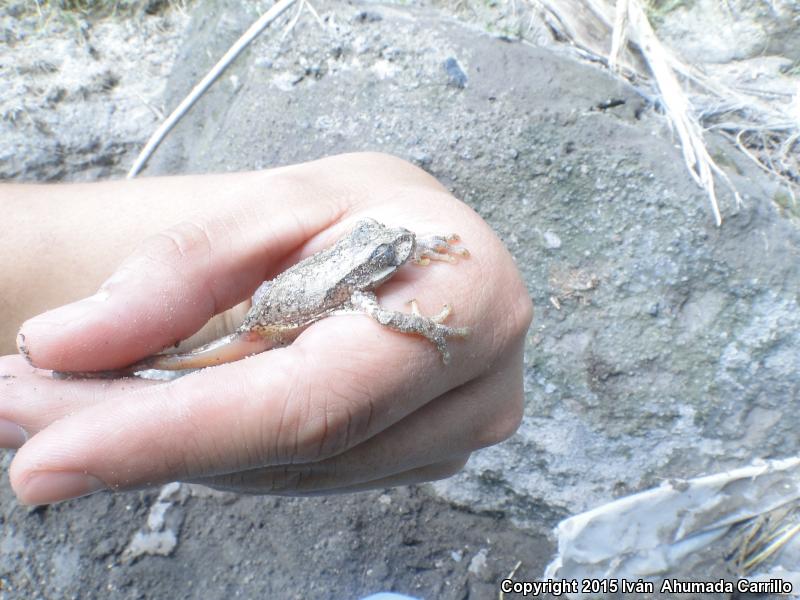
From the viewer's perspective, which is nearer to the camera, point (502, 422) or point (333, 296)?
point (333, 296)

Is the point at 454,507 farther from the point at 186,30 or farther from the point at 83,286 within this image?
the point at 186,30

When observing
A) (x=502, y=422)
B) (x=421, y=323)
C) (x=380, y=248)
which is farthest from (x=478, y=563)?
(x=380, y=248)

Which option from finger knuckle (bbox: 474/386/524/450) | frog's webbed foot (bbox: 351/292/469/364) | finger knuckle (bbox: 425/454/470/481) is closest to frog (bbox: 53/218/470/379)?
frog's webbed foot (bbox: 351/292/469/364)

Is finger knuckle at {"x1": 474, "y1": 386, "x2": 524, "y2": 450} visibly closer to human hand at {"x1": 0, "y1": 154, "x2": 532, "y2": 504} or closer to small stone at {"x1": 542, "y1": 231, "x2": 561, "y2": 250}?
human hand at {"x1": 0, "y1": 154, "x2": 532, "y2": 504}

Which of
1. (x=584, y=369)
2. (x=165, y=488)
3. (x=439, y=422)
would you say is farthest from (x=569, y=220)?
(x=165, y=488)

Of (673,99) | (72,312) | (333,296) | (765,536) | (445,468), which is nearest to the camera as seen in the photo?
(72,312)

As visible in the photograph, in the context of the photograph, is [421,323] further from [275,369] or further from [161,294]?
[161,294]
